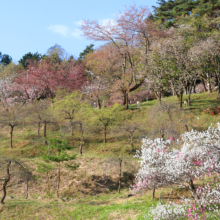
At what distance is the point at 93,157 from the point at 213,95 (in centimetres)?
2026

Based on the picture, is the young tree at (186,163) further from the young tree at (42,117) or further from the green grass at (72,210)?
the young tree at (42,117)

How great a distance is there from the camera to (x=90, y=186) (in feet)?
68.1

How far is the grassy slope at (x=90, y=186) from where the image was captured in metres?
14.9

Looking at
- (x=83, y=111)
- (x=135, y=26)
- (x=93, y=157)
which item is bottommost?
(x=93, y=157)

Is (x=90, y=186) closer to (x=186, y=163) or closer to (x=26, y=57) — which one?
(x=186, y=163)

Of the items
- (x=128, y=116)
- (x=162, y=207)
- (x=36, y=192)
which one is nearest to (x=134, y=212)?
(x=162, y=207)

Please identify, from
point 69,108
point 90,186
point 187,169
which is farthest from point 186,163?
point 69,108

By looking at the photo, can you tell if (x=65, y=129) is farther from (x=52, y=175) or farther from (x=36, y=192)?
(x=36, y=192)

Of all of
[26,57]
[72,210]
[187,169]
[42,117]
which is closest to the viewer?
[187,169]

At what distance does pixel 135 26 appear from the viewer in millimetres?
27828

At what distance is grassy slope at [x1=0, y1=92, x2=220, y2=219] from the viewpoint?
1494cm

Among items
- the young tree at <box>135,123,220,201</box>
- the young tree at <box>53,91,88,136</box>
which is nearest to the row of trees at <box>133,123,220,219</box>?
the young tree at <box>135,123,220,201</box>

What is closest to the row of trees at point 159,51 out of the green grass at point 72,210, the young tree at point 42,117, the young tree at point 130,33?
the young tree at point 130,33

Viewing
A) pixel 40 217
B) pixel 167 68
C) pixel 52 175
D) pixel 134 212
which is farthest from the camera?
pixel 167 68
